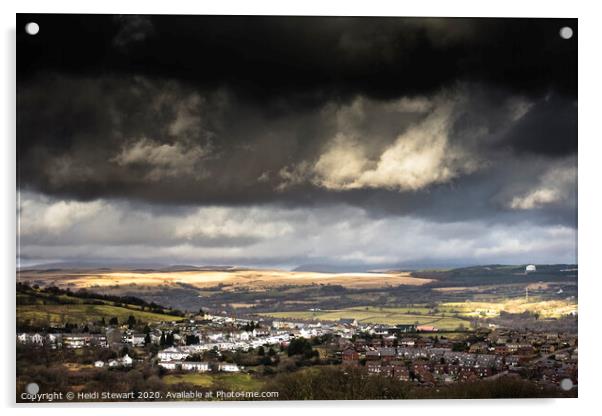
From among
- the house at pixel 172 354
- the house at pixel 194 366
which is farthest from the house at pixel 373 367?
the house at pixel 172 354

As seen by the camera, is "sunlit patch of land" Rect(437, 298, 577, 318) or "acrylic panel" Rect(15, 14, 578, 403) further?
"sunlit patch of land" Rect(437, 298, 577, 318)

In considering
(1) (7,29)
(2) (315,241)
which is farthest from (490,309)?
(1) (7,29)

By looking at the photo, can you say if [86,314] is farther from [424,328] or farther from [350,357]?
[424,328]

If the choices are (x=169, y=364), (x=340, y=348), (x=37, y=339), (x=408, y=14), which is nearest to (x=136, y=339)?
(x=169, y=364)

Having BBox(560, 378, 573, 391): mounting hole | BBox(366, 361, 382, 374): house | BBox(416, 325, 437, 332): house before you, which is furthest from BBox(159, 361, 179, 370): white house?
Result: BBox(560, 378, 573, 391): mounting hole

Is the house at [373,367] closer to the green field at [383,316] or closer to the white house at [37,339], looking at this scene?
the green field at [383,316]

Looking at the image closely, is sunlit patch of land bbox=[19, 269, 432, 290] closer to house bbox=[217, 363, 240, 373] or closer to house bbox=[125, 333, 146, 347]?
house bbox=[125, 333, 146, 347]

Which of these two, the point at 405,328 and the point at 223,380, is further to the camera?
the point at 405,328
